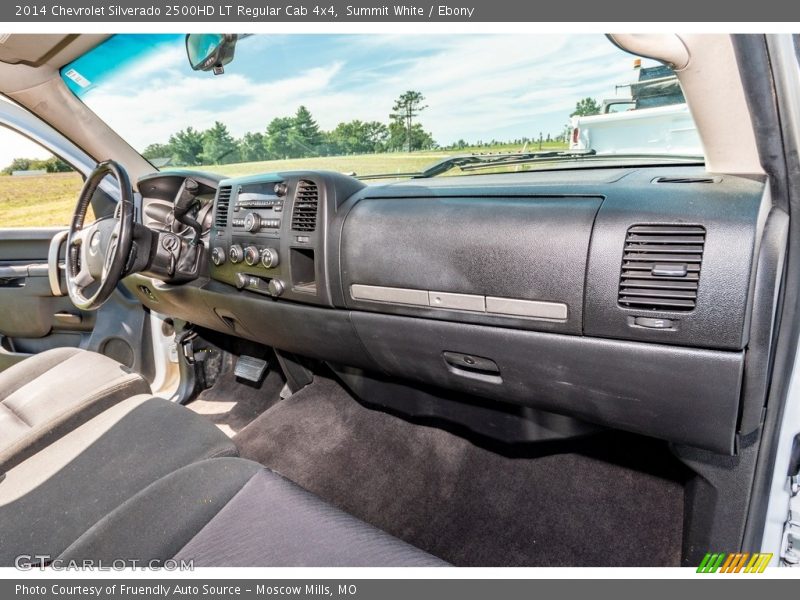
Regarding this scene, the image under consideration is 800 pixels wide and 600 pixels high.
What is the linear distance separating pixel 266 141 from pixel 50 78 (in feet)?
3.11

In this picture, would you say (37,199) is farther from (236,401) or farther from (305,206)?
(305,206)

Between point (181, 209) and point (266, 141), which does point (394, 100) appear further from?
point (181, 209)

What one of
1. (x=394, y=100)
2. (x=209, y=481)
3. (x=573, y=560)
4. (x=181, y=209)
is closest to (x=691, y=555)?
(x=573, y=560)

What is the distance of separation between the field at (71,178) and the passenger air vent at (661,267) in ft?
2.78

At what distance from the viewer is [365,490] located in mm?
Result: 2029

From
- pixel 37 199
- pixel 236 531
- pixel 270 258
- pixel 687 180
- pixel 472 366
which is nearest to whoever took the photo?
pixel 236 531

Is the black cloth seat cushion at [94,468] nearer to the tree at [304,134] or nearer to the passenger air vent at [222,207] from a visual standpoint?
the passenger air vent at [222,207]

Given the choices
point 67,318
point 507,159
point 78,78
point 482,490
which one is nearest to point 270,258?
point 507,159

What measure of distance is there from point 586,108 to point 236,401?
220cm

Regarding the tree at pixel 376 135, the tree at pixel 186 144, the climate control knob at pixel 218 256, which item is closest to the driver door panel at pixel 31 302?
the tree at pixel 186 144

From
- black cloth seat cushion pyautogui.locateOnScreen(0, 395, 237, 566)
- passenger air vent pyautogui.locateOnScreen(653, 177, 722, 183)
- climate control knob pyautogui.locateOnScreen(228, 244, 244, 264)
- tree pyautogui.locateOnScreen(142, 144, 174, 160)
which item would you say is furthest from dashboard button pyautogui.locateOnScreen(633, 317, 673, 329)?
tree pyautogui.locateOnScreen(142, 144, 174, 160)

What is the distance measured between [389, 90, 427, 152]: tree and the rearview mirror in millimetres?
684

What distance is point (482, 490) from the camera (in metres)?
1.95

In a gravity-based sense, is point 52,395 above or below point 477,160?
below
